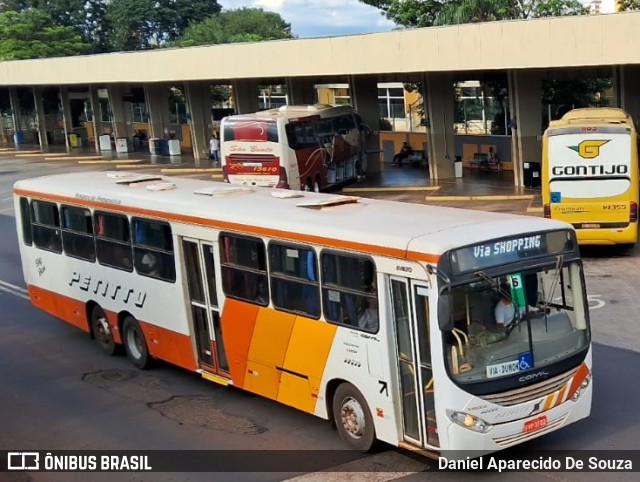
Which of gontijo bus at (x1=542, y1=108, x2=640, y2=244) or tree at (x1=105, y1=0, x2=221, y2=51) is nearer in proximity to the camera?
gontijo bus at (x1=542, y1=108, x2=640, y2=244)

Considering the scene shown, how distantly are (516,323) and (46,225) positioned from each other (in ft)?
31.4

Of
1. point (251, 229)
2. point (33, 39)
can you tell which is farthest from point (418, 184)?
point (33, 39)

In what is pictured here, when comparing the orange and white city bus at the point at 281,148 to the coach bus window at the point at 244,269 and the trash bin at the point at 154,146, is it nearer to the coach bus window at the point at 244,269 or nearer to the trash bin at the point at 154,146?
the coach bus window at the point at 244,269

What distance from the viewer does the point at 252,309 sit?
11.0 meters

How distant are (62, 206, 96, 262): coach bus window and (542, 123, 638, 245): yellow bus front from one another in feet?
33.6

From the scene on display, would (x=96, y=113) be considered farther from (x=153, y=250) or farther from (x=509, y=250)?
(x=509, y=250)

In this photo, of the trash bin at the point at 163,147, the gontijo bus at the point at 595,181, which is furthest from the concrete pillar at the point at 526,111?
the trash bin at the point at 163,147

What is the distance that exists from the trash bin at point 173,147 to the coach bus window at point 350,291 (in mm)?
40485

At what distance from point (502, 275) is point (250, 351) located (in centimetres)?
365

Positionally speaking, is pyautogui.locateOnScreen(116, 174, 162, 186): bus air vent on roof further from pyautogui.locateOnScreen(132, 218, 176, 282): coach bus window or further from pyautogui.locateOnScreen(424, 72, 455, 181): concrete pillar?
pyautogui.locateOnScreen(424, 72, 455, 181): concrete pillar

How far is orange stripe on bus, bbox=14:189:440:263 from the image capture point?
8.95 metres

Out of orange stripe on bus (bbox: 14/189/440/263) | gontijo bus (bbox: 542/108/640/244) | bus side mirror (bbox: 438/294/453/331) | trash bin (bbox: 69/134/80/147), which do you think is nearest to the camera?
bus side mirror (bbox: 438/294/453/331)

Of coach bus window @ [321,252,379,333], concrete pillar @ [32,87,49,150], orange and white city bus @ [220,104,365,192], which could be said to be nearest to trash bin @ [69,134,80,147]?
concrete pillar @ [32,87,49,150]

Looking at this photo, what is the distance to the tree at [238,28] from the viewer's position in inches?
3612
